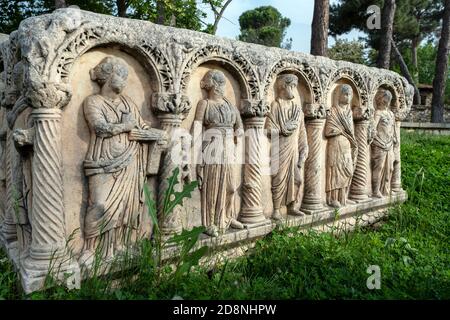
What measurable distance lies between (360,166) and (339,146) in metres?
0.66

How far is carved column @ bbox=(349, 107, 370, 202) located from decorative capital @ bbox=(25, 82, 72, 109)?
3.98 meters

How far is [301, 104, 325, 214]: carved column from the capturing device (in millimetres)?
4609

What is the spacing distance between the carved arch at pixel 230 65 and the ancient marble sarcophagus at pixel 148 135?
14mm

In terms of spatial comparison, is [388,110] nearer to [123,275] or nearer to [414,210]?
[414,210]

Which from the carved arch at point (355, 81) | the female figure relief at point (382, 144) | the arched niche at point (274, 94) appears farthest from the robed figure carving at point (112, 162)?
the female figure relief at point (382, 144)

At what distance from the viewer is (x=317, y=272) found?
135 inches

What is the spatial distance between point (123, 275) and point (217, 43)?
2379 mm

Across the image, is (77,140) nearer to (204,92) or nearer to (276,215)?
(204,92)

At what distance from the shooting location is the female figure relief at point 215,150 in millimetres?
3660

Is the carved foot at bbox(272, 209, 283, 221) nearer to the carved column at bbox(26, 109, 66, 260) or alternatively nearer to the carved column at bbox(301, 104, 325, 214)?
the carved column at bbox(301, 104, 325, 214)

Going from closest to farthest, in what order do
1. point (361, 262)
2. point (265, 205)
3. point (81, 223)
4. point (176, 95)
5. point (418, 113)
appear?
point (81, 223) → point (176, 95) → point (361, 262) → point (265, 205) → point (418, 113)

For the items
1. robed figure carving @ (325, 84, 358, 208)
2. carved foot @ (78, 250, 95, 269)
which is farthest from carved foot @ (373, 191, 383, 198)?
carved foot @ (78, 250, 95, 269)

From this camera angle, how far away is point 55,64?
273cm
